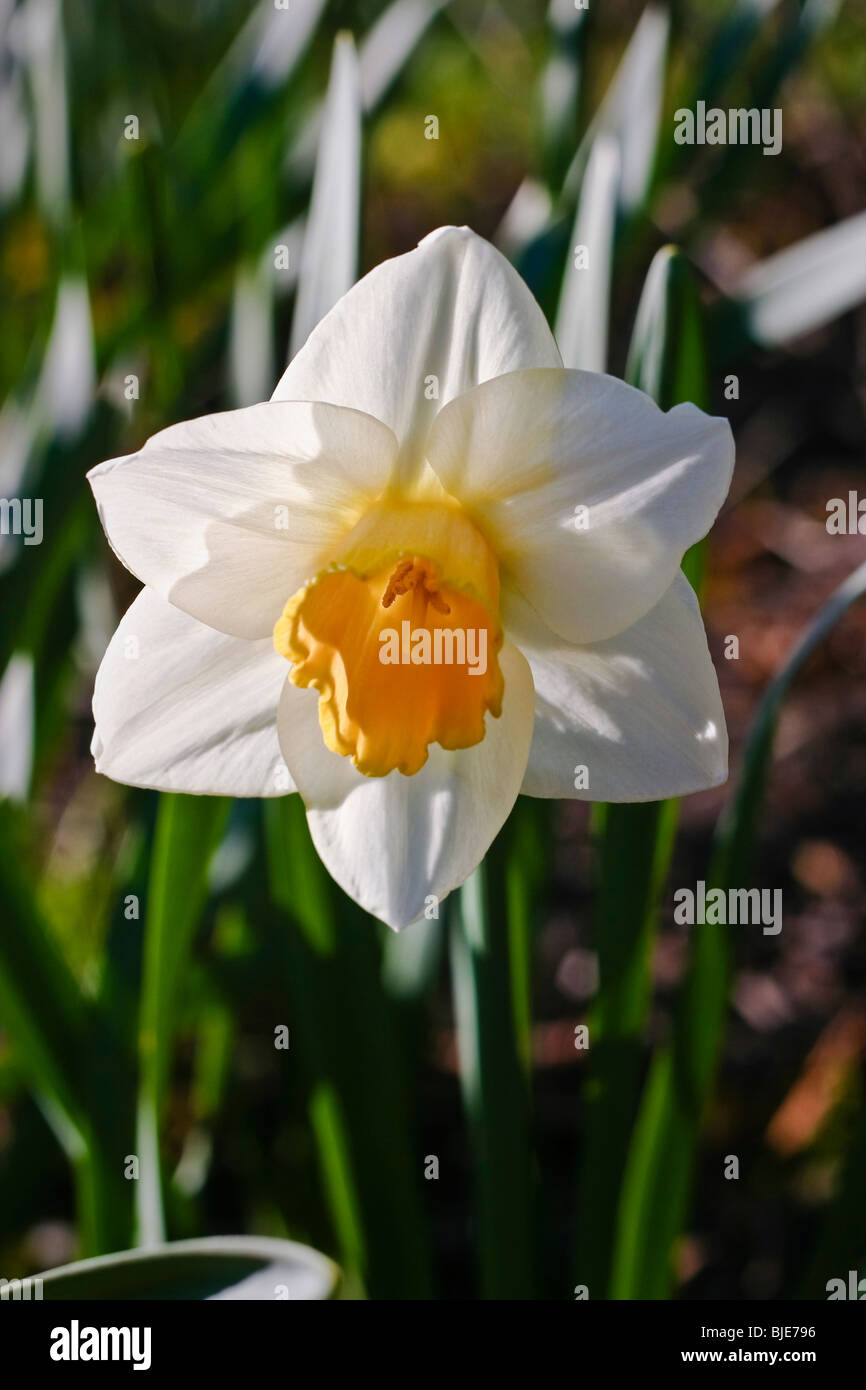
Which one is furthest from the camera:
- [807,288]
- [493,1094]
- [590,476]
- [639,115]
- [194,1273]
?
[639,115]

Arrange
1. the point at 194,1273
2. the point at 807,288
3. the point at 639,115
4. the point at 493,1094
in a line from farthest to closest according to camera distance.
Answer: the point at 639,115 < the point at 807,288 < the point at 493,1094 < the point at 194,1273

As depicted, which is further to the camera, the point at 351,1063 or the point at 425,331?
the point at 351,1063

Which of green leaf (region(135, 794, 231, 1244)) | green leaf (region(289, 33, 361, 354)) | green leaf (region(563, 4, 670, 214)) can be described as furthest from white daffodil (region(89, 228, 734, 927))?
green leaf (region(563, 4, 670, 214))

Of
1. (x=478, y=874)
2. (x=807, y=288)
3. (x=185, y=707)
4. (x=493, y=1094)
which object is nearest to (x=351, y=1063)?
(x=493, y=1094)

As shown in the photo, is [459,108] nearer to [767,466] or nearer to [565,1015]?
[767,466]

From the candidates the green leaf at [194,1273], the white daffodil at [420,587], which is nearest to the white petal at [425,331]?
the white daffodil at [420,587]

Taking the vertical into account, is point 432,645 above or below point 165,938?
above

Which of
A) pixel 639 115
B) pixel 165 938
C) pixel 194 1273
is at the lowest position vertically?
pixel 194 1273

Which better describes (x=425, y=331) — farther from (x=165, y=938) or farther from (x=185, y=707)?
(x=165, y=938)

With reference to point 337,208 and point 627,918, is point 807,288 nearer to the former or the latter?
point 337,208
